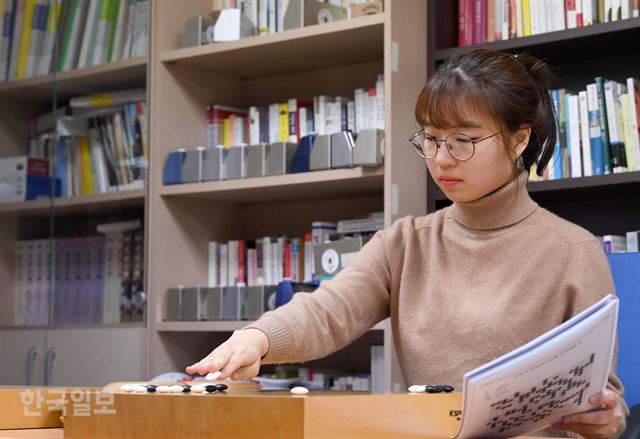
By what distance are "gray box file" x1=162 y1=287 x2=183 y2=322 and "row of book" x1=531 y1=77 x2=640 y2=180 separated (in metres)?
1.19

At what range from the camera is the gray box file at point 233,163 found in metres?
3.08

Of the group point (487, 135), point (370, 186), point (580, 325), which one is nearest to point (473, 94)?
point (487, 135)

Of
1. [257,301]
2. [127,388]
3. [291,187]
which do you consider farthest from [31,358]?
[127,388]

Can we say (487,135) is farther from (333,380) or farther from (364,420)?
(333,380)


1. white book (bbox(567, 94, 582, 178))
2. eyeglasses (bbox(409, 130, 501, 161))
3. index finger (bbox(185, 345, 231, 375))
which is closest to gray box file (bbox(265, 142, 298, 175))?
white book (bbox(567, 94, 582, 178))

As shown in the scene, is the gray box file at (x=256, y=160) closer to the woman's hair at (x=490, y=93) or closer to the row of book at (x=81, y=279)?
the row of book at (x=81, y=279)

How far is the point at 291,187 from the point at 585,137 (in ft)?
2.90

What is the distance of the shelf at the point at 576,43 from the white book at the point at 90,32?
118 cm

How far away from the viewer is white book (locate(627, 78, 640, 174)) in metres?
2.48

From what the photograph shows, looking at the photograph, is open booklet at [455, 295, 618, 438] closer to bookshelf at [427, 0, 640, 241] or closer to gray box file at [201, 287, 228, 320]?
bookshelf at [427, 0, 640, 241]

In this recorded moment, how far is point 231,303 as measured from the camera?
3.09 m

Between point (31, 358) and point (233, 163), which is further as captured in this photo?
point (31, 358)

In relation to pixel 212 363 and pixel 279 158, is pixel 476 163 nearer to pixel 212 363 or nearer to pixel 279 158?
pixel 212 363

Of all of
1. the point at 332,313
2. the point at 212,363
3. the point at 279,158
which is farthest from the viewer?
the point at 279,158
